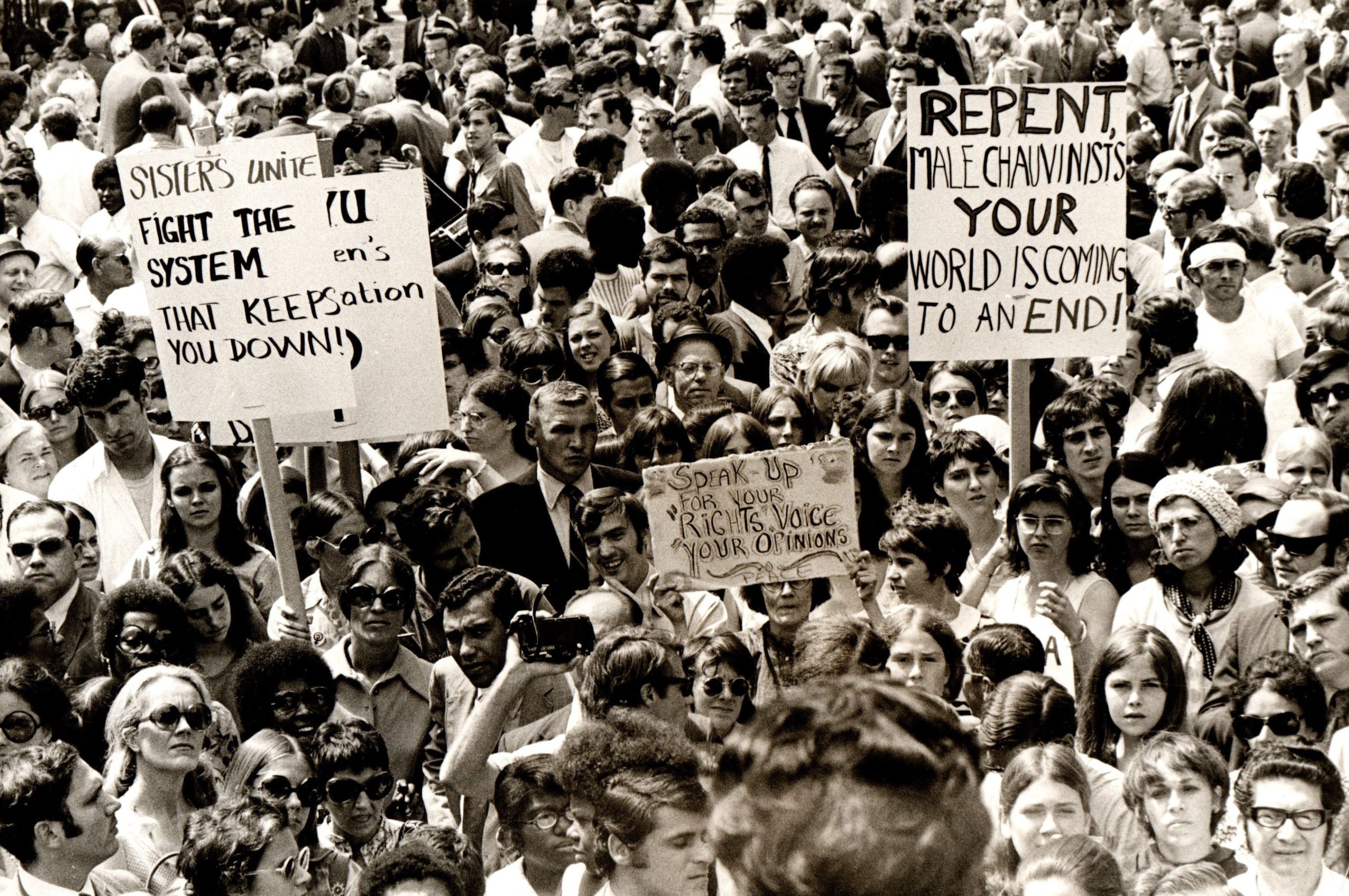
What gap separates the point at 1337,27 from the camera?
13.4 metres

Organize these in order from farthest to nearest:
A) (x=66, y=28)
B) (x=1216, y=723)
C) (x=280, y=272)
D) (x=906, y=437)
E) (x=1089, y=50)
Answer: (x=66, y=28) < (x=1089, y=50) < (x=906, y=437) < (x=280, y=272) < (x=1216, y=723)

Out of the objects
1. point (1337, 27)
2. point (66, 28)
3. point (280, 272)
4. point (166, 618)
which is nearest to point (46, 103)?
point (66, 28)

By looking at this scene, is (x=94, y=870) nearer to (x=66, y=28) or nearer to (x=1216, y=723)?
(x=1216, y=723)

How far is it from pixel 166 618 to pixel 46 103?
7.63m

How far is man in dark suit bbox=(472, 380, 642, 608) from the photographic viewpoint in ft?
21.2

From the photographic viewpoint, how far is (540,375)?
24.8 feet

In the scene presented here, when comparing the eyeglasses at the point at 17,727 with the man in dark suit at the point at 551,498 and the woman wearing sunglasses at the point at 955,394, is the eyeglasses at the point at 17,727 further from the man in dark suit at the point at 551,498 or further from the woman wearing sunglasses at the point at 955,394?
the woman wearing sunglasses at the point at 955,394

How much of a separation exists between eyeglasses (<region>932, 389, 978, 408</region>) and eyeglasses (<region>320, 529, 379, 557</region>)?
7.22 feet

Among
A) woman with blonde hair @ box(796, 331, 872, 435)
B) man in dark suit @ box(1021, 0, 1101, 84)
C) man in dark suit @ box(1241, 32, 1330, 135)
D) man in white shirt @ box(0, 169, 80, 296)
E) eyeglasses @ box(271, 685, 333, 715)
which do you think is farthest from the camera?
man in dark suit @ box(1021, 0, 1101, 84)

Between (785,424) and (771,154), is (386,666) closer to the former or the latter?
(785,424)

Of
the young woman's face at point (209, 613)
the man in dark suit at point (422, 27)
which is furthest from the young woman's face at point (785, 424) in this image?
the man in dark suit at point (422, 27)

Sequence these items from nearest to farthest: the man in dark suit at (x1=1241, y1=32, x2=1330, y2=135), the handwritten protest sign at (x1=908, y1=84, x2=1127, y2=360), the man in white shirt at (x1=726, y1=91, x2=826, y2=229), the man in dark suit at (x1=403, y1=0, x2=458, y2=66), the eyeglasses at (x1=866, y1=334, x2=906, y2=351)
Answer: the handwritten protest sign at (x1=908, y1=84, x2=1127, y2=360)
the eyeglasses at (x1=866, y1=334, x2=906, y2=351)
the man in white shirt at (x1=726, y1=91, x2=826, y2=229)
the man in dark suit at (x1=1241, y1=32, x2=1330, y2=135)
the man in dark suit at (x1=403, y1=0, x2=458, y2=66)

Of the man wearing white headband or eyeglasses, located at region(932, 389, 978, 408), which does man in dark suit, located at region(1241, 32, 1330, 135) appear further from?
eyeglasses, located at region(932, 389, 978, 408)

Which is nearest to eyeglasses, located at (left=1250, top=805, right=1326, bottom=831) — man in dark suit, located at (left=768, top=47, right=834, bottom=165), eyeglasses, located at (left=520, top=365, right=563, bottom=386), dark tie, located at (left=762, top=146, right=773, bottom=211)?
eyeglasses, located at (left=520, top=365, right=563, bottom=386)
